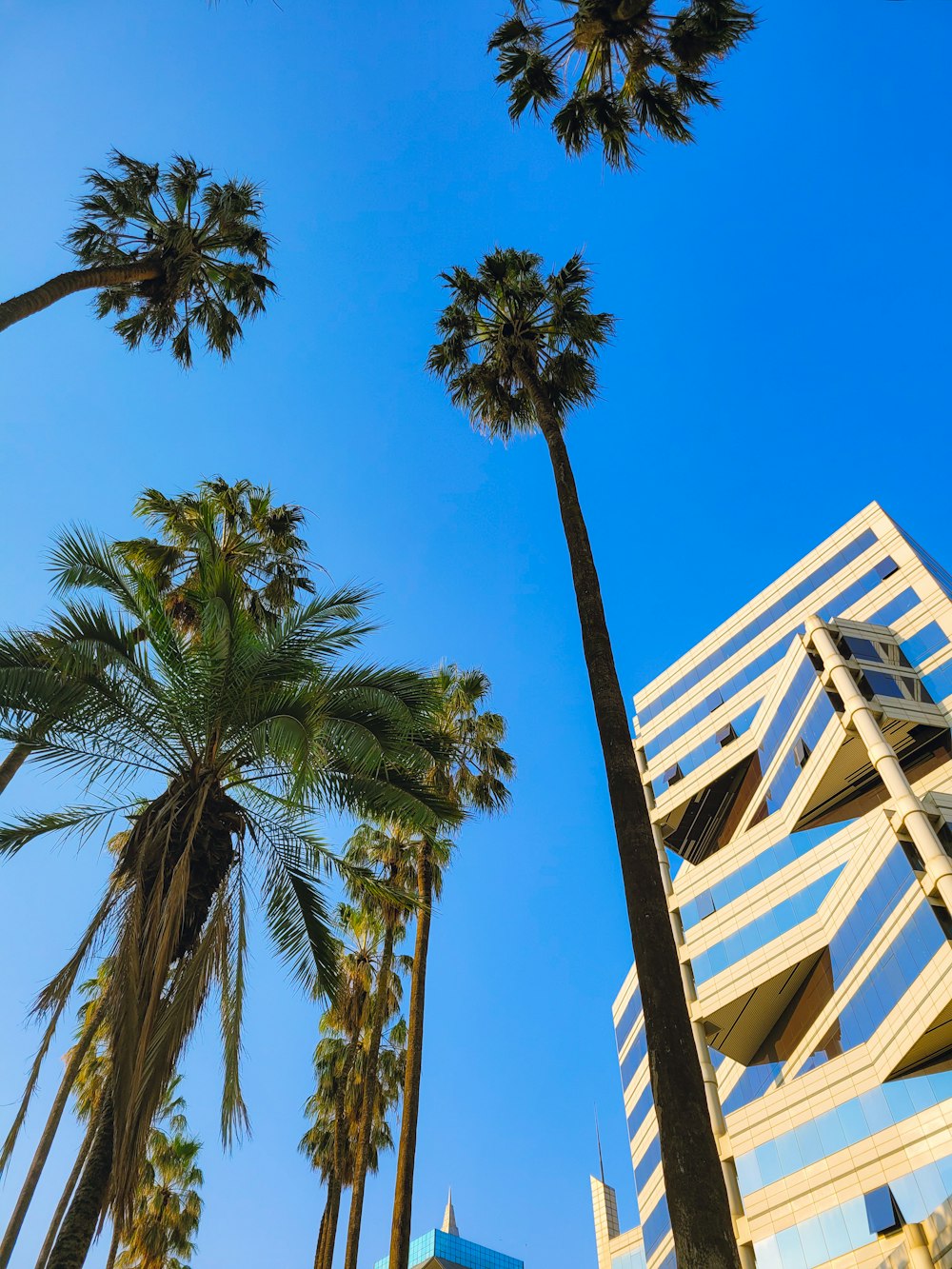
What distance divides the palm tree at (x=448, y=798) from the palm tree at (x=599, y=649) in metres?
1.43

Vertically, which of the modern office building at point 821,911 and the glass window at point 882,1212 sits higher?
the modern office building at point 821,911

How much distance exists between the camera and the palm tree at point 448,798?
1712cm

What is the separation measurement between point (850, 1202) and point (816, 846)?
38.5 ft

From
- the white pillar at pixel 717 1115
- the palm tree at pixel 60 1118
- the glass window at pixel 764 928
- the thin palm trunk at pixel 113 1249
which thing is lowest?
the thin palm trunk at pixel 113 1249

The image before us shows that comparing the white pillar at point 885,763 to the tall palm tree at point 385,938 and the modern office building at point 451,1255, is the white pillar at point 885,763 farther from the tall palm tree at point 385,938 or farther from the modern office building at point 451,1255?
the modern office building at point 451,1255

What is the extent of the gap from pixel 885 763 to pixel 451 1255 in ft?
207

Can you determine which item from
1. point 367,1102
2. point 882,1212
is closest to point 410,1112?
point 367,1102

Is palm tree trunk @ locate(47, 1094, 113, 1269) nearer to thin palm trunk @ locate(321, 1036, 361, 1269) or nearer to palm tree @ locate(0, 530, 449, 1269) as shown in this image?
palm tree @ locate(0, 530, 449, 1269)

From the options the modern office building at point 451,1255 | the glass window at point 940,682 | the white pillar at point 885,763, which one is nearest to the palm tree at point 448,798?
the white pillar at point 885,763

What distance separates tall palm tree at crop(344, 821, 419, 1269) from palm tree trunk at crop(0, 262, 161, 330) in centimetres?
1238

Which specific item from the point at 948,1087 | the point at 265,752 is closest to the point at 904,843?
the point at 948,1087

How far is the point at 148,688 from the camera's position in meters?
11.8

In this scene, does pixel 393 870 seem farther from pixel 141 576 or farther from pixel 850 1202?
pixel 850 1202

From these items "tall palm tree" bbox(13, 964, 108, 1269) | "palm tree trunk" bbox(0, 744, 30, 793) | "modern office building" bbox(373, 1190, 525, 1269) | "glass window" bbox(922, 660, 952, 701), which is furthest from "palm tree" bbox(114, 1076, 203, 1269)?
"modern office building" bbox(373, 1190, 525, 1269)
